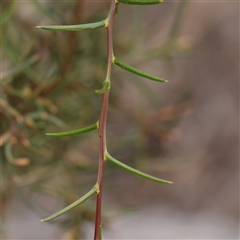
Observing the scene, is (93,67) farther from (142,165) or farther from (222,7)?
(222,7)

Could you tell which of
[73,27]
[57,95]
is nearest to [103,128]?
[73,27]

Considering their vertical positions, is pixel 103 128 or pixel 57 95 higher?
pixel 57 95

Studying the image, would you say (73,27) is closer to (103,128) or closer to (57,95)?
(103,128)

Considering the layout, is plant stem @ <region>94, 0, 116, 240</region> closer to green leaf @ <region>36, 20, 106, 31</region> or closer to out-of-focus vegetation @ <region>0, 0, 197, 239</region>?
green leaf @ <region>36, 20, 106, 31</region>

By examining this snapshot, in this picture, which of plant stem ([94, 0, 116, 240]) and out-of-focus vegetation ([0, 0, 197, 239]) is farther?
out-of-focus vegetation ([0, 0, 197, 239])

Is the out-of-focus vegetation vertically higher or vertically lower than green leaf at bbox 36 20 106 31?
higher

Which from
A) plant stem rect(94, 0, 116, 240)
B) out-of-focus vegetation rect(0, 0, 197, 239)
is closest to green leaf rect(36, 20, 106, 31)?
plant stem rect(94, 0, 116, 240)

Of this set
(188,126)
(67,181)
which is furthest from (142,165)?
(188,126)

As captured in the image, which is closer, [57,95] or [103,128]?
[103,128]
